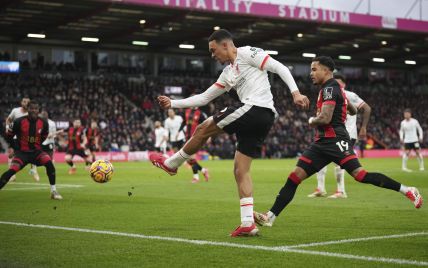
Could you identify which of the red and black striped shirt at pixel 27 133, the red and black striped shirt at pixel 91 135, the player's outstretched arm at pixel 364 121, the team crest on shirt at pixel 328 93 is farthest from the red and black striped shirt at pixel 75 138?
the team crest on shirt at pixel 328 93

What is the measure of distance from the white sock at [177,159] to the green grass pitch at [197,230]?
0.88m

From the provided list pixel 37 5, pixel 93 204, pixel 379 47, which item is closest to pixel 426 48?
pixel 379 47

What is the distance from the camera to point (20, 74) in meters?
47.5

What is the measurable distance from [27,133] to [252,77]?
6744 mm

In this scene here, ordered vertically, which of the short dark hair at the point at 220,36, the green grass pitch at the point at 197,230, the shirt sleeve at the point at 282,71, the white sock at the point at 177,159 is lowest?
the green grass pitch at the point at 197,230

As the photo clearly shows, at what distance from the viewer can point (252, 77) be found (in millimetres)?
8219

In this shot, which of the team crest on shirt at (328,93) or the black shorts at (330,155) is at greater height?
the team crest on shirt at (328,93)

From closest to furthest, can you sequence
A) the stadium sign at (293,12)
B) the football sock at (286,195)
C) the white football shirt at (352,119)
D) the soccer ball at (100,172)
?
the football sock at (286,195)
the soccer ball at (100,172)
the white football shirt at (352,119)
the stadium sign at (293,12)

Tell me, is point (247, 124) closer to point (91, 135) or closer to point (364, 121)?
point (364, 121)

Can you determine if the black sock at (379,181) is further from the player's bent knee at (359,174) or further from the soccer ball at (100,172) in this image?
the soccer ball at (100,172)

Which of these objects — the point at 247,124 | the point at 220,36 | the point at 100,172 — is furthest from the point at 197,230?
the point at 100,172

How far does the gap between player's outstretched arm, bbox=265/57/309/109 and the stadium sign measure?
31.2 meters

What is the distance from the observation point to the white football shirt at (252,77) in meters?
8.13

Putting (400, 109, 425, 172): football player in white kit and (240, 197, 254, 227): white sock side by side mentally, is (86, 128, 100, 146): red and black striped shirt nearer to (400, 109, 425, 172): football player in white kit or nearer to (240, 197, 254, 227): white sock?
(400, 109, 425, 172): football player in white kit
